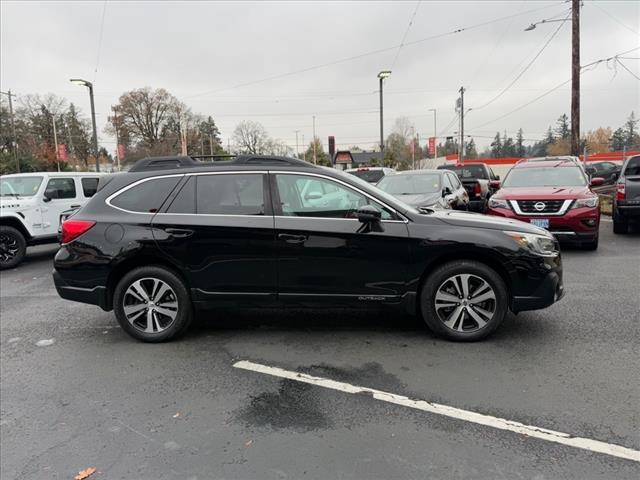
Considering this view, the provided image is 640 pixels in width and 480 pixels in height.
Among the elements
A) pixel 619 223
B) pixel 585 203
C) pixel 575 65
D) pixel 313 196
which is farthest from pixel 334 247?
pixel 575 65

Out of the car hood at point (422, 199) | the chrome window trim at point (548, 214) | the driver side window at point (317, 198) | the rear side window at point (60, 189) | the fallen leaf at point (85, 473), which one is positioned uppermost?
the rear side window at point (60, 189)

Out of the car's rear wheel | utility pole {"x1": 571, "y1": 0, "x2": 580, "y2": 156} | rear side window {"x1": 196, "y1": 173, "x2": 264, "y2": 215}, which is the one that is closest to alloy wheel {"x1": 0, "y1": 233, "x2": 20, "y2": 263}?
rear side window {"x1": 196, "y1": 173, "x2": 264, "y2": 215}

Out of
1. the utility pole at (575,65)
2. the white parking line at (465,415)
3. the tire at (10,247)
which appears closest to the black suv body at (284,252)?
the white parking line at (465,415)

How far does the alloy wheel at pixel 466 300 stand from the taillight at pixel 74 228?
11.3 ft

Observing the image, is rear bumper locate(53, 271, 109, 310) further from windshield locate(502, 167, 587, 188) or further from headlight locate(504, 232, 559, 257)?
windshield locate(502, 167, 587, 188)

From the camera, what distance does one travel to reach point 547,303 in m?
4.41

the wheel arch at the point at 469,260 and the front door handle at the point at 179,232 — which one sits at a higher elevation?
the front door handle at the point at 179,232

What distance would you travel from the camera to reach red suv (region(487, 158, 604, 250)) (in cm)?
829

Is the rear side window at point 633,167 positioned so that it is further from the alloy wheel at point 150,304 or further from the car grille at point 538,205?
the alloy wheel at point 150,304

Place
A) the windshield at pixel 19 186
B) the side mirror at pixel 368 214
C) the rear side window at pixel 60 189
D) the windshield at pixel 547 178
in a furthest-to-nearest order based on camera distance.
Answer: the rear side window at pixel 60 189 < the windshield at pixel 19 186 < the windshield at pixel 547 178 < the side mirror at pixel 368 214

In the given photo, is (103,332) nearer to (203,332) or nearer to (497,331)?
(203,332)

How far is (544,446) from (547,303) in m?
1.90

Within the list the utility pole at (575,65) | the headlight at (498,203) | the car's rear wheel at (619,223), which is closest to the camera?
the headlight at (498,203)

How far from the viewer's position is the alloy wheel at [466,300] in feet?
14.4
